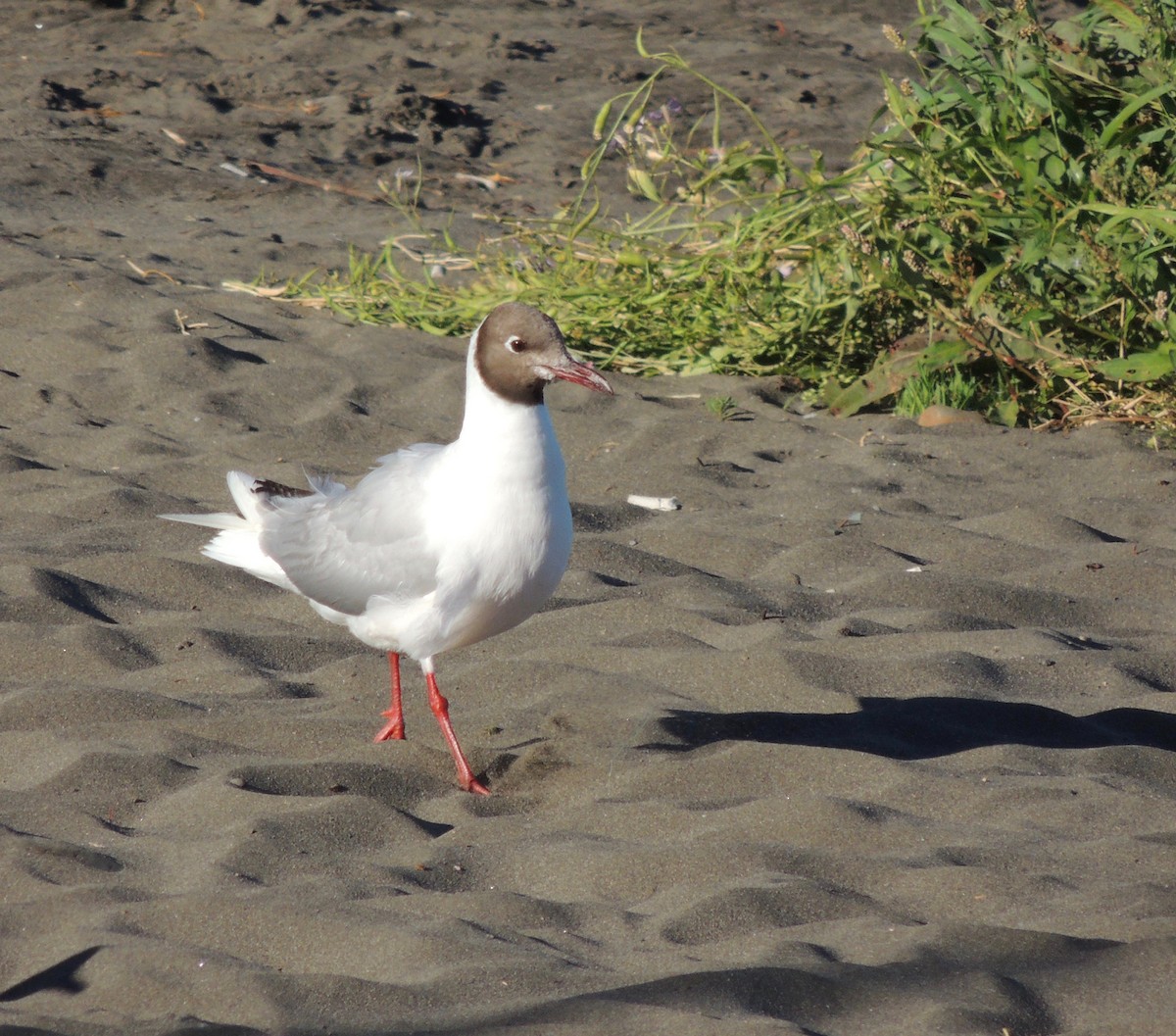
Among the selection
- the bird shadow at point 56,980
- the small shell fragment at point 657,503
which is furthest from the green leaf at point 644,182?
the bird shadow at point 56,980

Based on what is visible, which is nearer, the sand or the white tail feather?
the sand

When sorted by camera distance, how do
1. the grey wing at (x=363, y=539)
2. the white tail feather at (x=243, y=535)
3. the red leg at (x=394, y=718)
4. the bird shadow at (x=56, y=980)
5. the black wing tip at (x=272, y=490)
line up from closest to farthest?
1. the bird shadow at (x=56, y=980)
2. the grey wing at (x=363, y=539)
3. the red leg at (x=394, y=718)
4. the white tail feather at (x=243, y=535)
5. the black wing tip at (x=272, y=490)

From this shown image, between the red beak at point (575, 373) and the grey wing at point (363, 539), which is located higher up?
the red beak at point (575, 373)

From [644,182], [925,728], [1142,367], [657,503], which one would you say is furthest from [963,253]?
[925,728]

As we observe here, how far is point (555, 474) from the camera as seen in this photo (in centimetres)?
375

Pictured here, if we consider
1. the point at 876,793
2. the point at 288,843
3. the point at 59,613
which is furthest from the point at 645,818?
the point at 59,613

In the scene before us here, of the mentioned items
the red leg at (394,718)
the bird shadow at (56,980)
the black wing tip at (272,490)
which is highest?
the black wing tip at (272,490)

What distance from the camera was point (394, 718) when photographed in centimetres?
402

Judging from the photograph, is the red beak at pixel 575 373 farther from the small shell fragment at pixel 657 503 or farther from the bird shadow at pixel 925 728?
the small shell fragment at pixel 657 503

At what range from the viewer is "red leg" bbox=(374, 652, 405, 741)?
396 centimetres

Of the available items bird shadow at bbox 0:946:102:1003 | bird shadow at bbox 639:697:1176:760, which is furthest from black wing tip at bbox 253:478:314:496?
bird shadow at bbox 0:946:102:1003

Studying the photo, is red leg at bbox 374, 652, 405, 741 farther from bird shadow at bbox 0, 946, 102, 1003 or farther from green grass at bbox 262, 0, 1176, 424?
green grass at bbox 262, 0, 1176, 424

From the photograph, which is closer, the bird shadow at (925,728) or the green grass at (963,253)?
the bird shadow at (925,728)

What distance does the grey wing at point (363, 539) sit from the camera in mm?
3826
